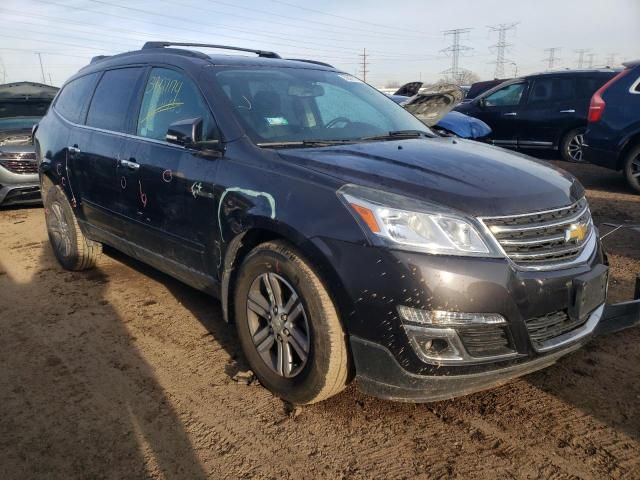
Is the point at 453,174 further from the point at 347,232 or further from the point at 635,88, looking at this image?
the point at 635,88

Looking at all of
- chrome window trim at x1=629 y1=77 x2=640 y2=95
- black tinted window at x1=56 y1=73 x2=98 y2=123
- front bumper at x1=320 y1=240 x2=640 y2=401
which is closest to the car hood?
front bumper at x1=320 y1=240 x2=640 y2=401

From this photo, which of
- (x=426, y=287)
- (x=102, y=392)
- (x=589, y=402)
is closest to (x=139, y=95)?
(x=102, y=392)

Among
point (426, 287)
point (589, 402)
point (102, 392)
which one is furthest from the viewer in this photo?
point (102, 392)

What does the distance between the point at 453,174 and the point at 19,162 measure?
22.0 feet

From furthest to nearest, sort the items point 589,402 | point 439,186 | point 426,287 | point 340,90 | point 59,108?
point 59,108 → point 340,90 → point 589,402 → point 439,186 → point 426,287

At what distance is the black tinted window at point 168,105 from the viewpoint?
3248 mm

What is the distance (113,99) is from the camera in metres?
4.17

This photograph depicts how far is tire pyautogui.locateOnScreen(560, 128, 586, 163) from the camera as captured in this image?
955 cm

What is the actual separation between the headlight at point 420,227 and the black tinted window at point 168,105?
1.25 meters

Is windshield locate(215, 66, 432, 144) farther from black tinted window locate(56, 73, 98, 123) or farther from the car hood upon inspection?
black tinted window locate(56, 73, 98, 123)

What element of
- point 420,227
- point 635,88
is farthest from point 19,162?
point 635,88

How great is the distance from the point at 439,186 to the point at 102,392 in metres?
2.06

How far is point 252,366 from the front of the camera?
2.93 meters

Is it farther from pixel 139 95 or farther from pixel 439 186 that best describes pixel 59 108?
pixel 439 186
